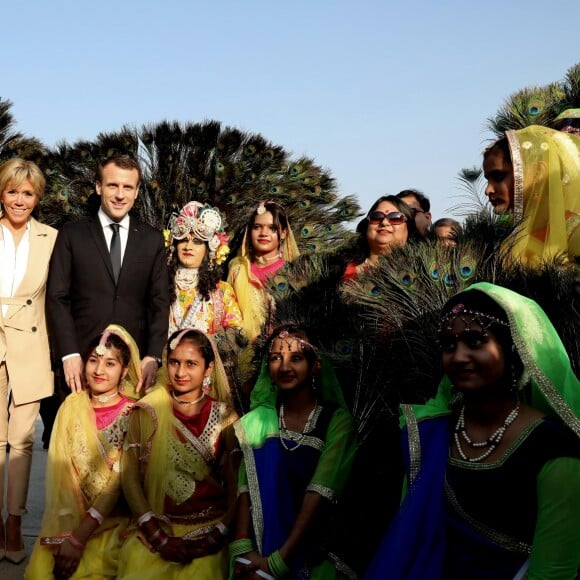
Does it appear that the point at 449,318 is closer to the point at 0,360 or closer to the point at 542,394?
the point at 542,394

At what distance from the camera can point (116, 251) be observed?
185 inches

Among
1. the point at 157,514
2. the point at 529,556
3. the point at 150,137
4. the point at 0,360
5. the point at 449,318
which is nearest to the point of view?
the point at 529,556

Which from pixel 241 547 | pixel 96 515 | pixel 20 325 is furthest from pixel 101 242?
pixel 241 547

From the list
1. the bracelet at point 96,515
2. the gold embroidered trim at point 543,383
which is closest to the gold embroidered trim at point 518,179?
the gold embroidered trim at point 543,383

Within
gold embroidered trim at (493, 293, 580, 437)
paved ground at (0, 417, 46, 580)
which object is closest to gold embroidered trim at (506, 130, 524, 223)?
gold embroidered trim at (493, 293, 580, 437)

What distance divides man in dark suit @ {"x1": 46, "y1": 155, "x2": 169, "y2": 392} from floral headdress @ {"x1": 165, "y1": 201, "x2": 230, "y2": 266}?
26.4 inches

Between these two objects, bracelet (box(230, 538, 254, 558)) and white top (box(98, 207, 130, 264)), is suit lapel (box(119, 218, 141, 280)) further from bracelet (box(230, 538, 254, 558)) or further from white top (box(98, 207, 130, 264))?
bracelet (box(230, 538, 254, 558))

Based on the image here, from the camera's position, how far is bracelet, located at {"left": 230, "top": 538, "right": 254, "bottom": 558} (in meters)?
3.52

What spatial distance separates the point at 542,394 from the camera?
254 centimetres

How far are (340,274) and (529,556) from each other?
2057mm

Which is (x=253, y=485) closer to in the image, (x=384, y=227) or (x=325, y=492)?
(x=325, y=492)

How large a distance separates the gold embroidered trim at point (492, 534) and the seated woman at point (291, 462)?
0.92 m

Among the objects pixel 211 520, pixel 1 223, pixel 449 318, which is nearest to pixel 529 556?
pixel 449 318

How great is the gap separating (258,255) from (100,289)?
4.38 ft
